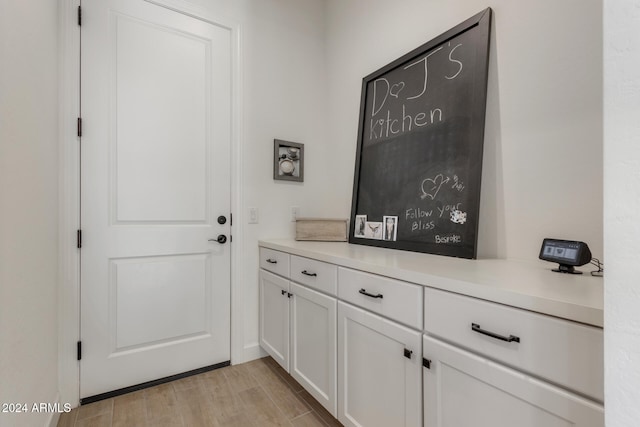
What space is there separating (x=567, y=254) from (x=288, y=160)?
1.85 metres

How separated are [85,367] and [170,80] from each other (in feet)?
6.01

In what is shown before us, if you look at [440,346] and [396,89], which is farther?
[396,89]

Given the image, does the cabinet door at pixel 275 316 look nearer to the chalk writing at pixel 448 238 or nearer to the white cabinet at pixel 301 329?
the white cabinet at pixel 301 329

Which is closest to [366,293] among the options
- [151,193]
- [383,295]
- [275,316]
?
[383,295]

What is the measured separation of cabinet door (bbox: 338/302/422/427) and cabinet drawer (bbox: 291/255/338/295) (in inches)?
4.8

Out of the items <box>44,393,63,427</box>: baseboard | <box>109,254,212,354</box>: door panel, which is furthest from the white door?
<box>44,393,63,427</box>: baseboard

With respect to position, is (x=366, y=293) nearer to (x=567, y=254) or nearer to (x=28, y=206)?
(x=567, y=254)

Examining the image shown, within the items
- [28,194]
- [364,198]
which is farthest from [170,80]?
[364,198]

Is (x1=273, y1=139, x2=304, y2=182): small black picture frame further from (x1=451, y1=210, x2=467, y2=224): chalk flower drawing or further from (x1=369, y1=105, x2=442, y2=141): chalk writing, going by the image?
(x1=451, y1=210, x2=467, y2=224): chalk flower drawing

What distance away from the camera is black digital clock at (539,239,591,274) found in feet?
3.20

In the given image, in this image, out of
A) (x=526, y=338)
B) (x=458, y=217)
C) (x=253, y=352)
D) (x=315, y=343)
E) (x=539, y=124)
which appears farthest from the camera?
(x=253, y=352)

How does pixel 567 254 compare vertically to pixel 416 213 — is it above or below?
below

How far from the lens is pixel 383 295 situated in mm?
1176

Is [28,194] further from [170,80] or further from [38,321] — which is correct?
[170,80]
